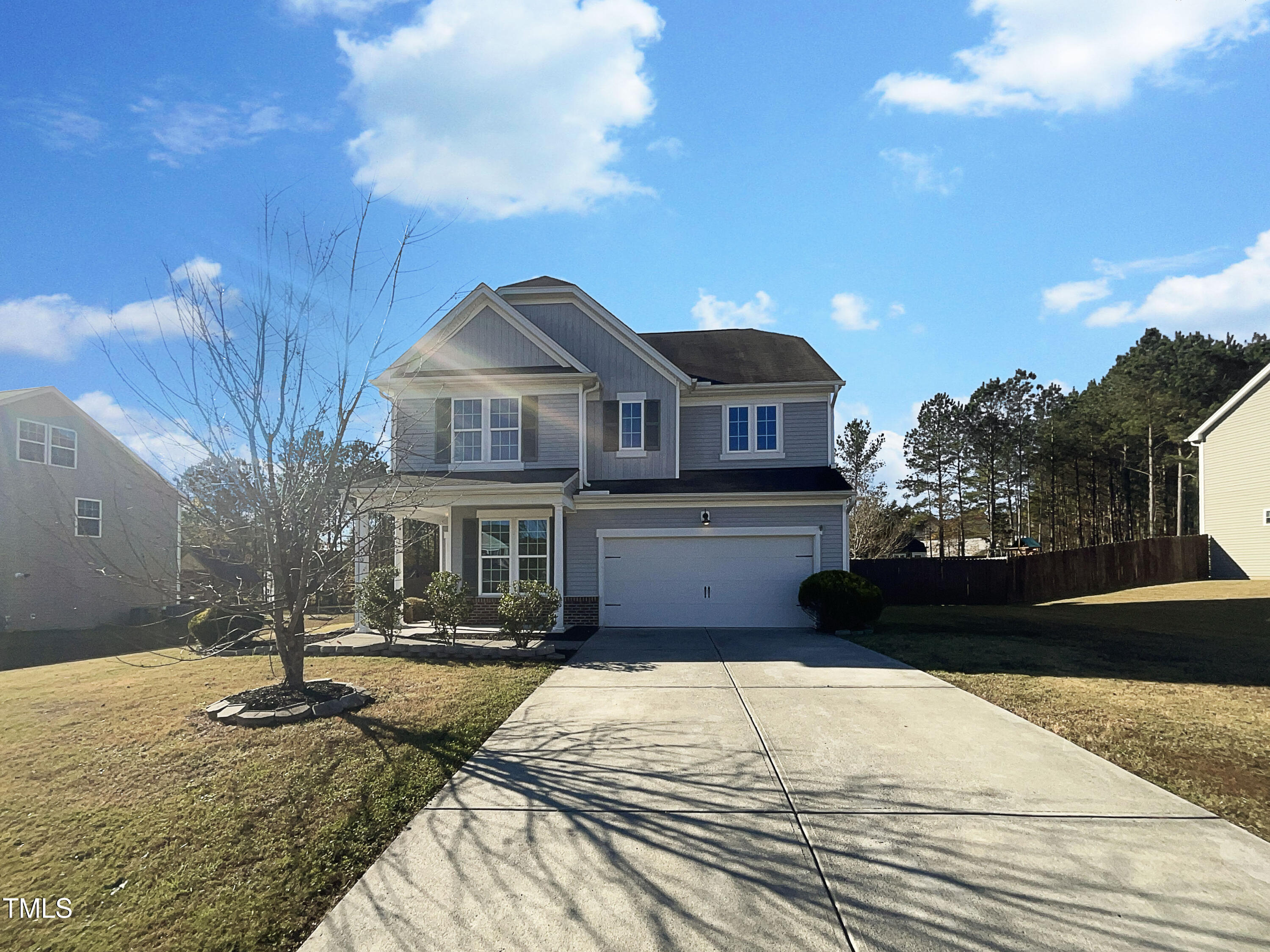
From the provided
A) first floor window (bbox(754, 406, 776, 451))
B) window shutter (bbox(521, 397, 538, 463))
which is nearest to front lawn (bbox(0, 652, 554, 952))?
window shutter (bbox(521, 397, 538, 463))

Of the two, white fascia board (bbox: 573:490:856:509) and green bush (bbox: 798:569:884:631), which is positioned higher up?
white fascia board (bbox: 573:490:856:509)

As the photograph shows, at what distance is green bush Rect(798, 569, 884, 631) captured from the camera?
14008mm

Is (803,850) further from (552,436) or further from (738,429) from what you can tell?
(738,429)

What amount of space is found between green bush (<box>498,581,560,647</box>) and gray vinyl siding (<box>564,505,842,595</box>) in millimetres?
2877

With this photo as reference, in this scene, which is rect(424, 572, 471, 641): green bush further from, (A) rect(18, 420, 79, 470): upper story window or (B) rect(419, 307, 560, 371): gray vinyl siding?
(A) rect(18, 420, 79, 470): upper story window

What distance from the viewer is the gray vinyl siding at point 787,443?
17.0 metres

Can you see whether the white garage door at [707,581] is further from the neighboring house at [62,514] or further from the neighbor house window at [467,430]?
the neighboring house at [62,514]

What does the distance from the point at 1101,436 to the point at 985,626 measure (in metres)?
29.4

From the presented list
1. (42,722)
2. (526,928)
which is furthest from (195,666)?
(526,928)

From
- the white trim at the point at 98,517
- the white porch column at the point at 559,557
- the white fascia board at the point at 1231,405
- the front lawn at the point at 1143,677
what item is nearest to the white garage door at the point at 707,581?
the white porch column at the point at 559,557

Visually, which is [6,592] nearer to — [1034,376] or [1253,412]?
[1253,412]

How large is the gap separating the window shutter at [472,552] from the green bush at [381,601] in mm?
2393

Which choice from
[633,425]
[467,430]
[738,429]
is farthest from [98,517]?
[738,429]

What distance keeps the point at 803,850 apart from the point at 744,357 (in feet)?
51.6
